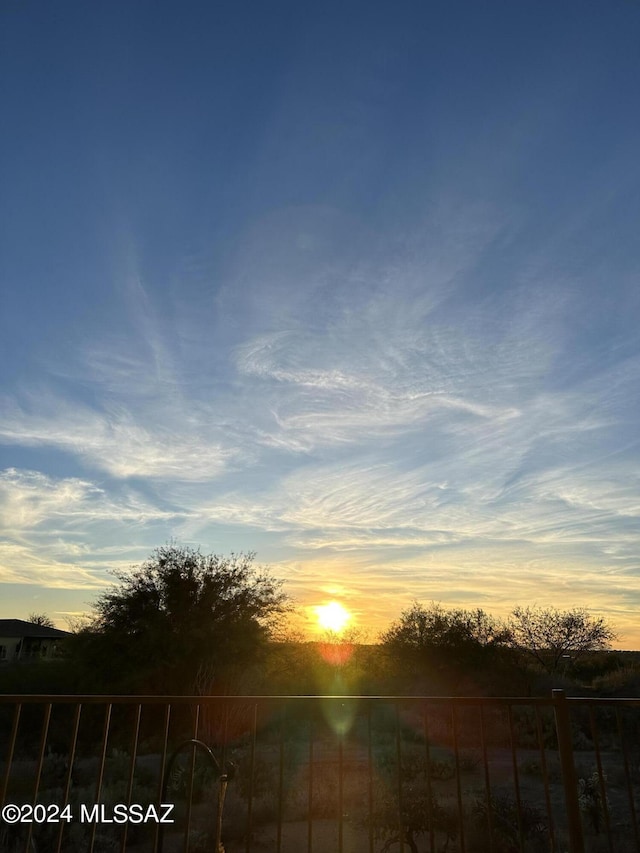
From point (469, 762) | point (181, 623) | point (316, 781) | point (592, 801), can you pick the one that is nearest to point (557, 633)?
point (469, 762)

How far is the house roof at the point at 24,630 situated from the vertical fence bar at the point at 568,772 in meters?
45.6

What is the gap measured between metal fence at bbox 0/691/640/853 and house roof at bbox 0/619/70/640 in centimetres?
3000

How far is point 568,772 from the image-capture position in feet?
13.1

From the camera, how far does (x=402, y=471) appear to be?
15.9 metres

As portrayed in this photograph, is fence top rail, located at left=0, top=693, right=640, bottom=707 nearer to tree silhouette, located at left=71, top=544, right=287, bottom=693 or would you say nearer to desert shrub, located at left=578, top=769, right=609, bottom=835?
desert shrub, located at left=578, top=769, right=609, bottom=835

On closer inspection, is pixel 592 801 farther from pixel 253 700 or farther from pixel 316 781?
pixel 253 700

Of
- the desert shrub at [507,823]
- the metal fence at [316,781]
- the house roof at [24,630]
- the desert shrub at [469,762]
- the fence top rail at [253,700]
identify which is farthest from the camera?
the house roof at [24,630]

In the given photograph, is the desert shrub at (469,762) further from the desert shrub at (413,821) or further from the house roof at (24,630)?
the house roof at (24,630)

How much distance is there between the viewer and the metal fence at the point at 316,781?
12.6 ft

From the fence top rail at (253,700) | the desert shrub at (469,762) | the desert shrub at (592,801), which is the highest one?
the fence top rail at (253,700)

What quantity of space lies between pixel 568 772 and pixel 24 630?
4913 cm

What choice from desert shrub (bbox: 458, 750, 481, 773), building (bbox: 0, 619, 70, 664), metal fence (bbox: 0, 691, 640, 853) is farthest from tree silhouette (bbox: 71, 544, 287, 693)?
building (bbox: 0, 619, 70, 664)

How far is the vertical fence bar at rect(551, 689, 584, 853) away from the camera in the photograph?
391cm

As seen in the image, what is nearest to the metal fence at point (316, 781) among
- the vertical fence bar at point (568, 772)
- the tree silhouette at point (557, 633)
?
the vertical fence bar at point (568, 772)
